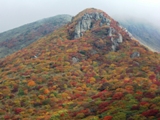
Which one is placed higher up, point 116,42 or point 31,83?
point 116,42

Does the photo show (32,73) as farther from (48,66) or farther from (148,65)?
(148,65)

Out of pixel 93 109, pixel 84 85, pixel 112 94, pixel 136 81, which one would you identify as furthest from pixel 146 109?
pixel 84 85

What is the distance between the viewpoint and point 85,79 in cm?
8188

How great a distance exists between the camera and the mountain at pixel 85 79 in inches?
2035

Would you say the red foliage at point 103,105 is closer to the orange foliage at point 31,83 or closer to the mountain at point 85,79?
the mountain at point 85,79

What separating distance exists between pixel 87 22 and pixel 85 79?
59255 millimetres

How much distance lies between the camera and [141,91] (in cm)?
5894

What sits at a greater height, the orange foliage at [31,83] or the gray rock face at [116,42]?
the gray rock face at [116,42]

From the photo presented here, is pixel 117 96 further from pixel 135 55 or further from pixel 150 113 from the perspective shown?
pixel 135 55

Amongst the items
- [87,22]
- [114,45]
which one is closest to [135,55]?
[114,45]

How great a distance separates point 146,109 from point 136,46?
68.0m

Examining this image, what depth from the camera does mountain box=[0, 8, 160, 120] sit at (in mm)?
51688

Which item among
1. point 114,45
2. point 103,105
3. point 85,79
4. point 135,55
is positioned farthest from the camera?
point 114,45

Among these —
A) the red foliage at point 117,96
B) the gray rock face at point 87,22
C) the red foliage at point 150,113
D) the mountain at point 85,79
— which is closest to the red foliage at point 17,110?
the mountain at point 85,79
